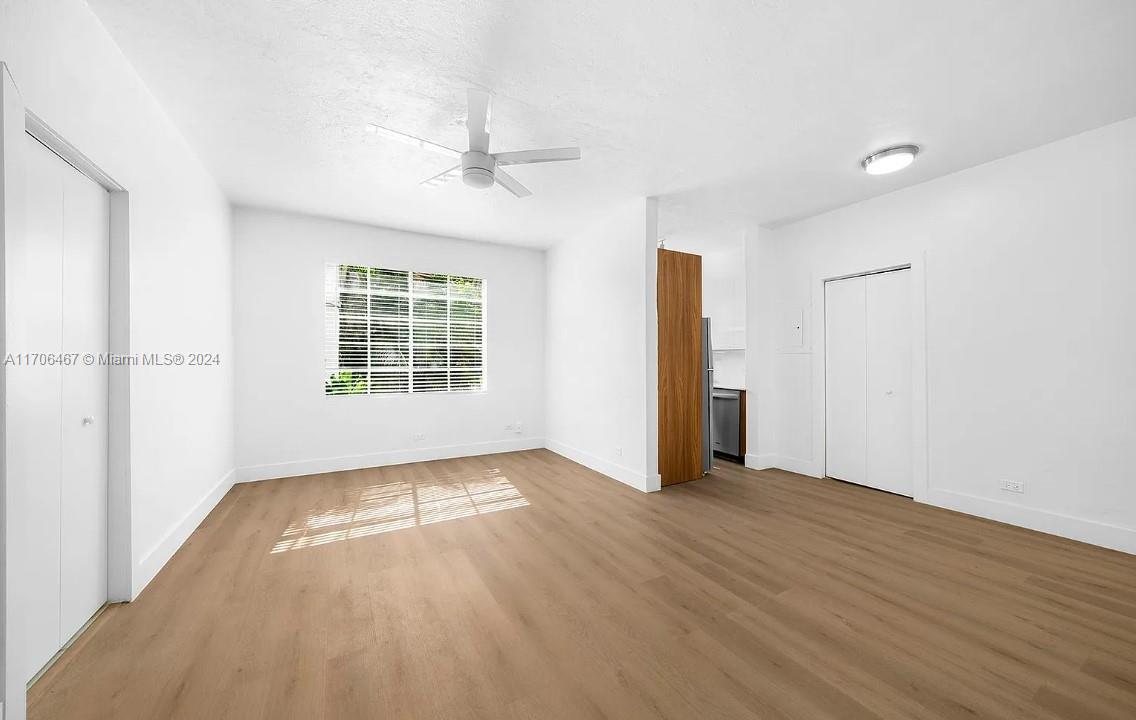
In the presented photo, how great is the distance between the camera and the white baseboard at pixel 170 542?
2.31 metres

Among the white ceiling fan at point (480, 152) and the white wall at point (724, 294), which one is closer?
the white ceiling fan at point (480, 152)

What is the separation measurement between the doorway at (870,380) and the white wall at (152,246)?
5.57m

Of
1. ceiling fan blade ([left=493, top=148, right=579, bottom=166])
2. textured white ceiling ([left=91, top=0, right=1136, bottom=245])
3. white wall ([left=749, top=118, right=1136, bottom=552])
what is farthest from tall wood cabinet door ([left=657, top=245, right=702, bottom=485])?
ceiling fan blade ([left=493, top=148, right=579, bottom=166])

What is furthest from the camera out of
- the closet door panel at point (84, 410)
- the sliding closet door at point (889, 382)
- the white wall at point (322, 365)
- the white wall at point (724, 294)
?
the white wall at point (724, 294)

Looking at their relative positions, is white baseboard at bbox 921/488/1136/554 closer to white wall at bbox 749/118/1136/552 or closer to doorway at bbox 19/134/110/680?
white wall at bbox 749/118/1136/552

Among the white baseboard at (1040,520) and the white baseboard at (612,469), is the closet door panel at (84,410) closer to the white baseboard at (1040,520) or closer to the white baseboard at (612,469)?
the white baseboard at (612,469)

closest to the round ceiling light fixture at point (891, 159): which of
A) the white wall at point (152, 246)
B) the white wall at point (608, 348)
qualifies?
the white wall at point (608, 348)

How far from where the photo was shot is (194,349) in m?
3.20

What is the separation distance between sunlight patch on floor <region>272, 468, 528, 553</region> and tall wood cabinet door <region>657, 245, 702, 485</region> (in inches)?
64.9

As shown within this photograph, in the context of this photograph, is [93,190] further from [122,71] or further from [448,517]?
[448,517]

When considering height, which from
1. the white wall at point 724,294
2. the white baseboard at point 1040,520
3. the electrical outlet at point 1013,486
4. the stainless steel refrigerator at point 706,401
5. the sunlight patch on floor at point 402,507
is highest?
the white wall at point 724,294

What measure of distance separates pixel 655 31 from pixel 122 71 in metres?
2.78

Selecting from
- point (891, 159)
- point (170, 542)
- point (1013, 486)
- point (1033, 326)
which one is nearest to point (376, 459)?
point (170, 542)

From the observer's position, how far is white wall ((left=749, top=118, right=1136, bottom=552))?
110 inches
